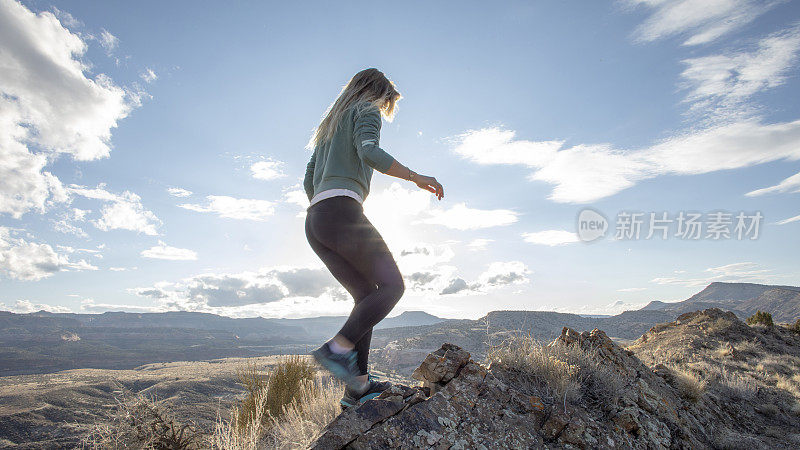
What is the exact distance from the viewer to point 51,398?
156 feet

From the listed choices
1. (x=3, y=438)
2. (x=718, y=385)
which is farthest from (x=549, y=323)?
(x=3, y=438)

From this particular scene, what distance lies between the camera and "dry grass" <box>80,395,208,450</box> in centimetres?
260

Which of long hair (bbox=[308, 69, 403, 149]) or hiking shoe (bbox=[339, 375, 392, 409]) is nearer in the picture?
hiking shoe (bbox=[339, 375, 392, 409])

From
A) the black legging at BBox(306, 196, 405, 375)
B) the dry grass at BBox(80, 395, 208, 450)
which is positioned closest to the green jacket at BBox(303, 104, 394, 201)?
the black legging at BBox(306, 196, 405, 375)

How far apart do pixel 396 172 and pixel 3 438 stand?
55518 mm

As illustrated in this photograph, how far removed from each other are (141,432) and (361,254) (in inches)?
84.6

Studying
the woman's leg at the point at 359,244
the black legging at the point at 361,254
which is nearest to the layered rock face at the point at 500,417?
the black legging at the point at 361,254

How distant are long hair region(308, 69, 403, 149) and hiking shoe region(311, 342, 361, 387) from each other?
1403 millimetres

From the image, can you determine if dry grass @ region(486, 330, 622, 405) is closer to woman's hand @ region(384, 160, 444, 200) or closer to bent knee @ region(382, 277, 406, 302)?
bent knee @ region(382, 277, 406, 302)

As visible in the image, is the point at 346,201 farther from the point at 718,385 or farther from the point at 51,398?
the point at 51,398

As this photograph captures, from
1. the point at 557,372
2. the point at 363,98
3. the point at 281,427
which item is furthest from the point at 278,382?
the point at 363,98

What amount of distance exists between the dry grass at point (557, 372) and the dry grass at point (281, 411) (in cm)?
142

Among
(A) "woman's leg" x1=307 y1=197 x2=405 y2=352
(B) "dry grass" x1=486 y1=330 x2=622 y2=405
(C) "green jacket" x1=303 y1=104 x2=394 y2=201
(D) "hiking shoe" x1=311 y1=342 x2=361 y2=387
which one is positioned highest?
(C) "green jacket" x1=303 y1=104 x2=394 y2=201

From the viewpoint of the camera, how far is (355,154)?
2.44 metres
